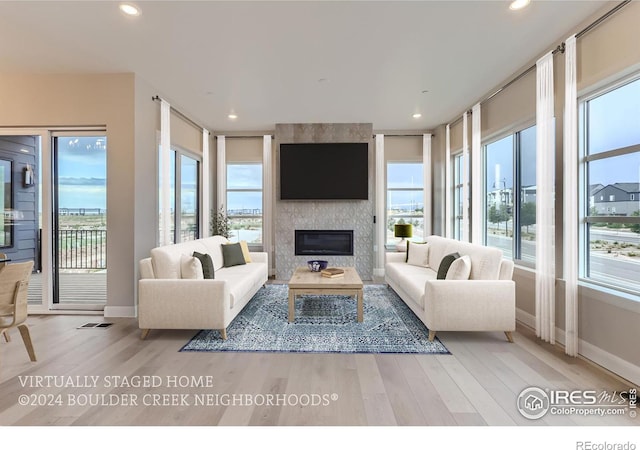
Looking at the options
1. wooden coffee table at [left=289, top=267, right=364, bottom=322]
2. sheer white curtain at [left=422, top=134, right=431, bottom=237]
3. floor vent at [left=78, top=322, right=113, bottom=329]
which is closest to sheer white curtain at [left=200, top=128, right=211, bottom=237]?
floor vent at [left=78, top=322, right=113, bottom=329]

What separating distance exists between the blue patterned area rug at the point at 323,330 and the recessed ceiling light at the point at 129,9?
302 cm

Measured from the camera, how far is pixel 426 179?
6656mm

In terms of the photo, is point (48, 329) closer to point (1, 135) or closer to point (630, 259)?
point (1, 135)

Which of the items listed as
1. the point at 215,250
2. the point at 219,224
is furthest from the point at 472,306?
the point at 219,224

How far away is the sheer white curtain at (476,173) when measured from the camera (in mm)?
4848

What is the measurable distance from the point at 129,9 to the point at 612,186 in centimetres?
440

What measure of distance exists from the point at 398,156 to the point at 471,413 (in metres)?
5.48

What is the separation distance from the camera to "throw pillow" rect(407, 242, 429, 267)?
16.6 ft

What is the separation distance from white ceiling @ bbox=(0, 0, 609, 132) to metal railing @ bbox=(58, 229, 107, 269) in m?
2.03

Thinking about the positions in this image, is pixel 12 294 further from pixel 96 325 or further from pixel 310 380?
pixel 310 380

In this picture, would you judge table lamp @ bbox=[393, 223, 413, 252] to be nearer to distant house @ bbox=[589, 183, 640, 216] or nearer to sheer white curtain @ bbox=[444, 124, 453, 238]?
sheer white curtain @ bbox=[444, 124, 453, 238]

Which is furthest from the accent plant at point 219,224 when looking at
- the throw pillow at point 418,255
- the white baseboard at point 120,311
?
the throw pillow at point 418,255

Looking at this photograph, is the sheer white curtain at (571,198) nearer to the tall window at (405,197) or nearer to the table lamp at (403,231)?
the table lamp at (403,231)

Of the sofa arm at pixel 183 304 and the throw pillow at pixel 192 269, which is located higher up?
the throw pillow at pixel 192 269
